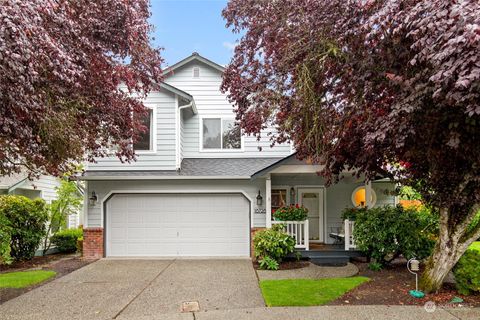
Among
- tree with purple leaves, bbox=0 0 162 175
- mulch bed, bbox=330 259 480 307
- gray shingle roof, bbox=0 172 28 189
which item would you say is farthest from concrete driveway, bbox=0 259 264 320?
gray shingle roof, bbox=0 172 28 189

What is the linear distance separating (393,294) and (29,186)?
1364cm

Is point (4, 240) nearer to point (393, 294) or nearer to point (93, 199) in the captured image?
point (93, 199)

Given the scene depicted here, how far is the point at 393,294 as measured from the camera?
23.0ft

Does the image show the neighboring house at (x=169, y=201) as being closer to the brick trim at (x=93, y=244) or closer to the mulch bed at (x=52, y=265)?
the brick trim at (x=93, y=244)

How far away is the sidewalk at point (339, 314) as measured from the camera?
5.75 metres

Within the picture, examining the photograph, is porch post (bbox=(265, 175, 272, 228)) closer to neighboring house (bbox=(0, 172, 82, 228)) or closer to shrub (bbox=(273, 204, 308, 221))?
shrub (bbox=(273, 204, 308, 221))

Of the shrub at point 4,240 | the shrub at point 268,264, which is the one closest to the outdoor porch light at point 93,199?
the shrub at point 4,240

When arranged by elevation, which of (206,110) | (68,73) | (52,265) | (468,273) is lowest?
(52,265)

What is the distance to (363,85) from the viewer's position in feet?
20.8

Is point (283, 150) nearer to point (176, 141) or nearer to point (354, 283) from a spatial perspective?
point (176, 141)

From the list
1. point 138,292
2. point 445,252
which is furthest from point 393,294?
point 138,292

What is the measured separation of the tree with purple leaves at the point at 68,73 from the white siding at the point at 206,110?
12.7 feet

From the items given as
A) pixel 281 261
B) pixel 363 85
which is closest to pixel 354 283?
pixel 281 261

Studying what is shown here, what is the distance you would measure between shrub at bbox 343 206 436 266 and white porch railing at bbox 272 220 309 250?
1548 millimetres
